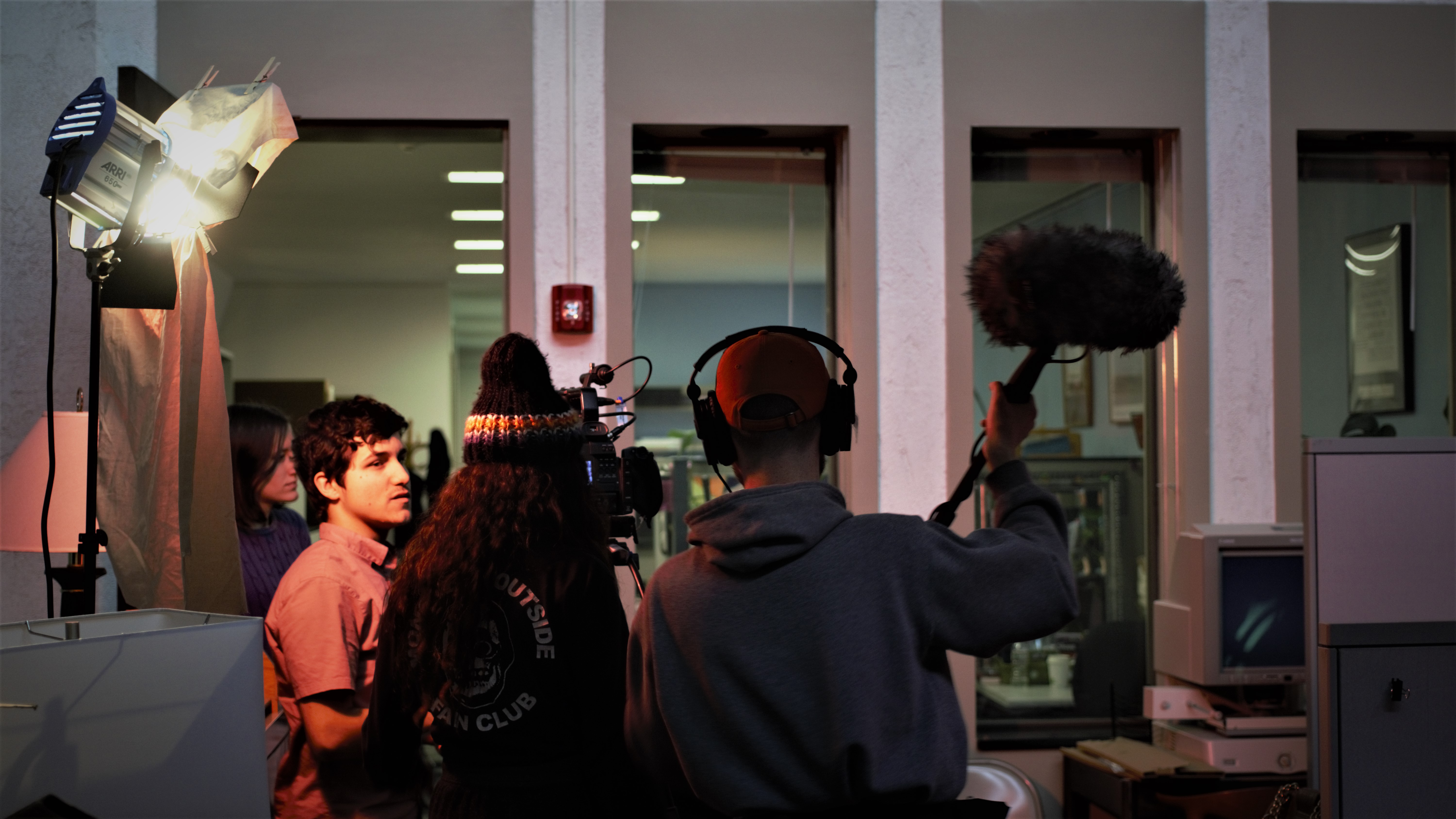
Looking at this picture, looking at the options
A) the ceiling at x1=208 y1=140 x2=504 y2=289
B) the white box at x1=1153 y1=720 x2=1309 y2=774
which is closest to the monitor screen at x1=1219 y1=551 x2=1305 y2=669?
the white box at x1=1153 y1=720 x2=1309 y2=774

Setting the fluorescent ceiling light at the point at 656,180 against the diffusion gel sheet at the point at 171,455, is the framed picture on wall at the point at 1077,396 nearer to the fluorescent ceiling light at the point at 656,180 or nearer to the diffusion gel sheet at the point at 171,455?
the fluorescent ceiling light at the point at 656,180

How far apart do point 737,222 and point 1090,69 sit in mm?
1339

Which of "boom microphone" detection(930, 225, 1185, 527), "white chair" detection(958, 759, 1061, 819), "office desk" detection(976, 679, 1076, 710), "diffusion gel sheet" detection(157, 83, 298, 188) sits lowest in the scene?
"white chair" detection(958, 759, 1061, 819)

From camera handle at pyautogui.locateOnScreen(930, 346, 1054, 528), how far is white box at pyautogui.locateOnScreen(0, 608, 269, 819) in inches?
39.5

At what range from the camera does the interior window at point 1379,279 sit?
3.87 meters

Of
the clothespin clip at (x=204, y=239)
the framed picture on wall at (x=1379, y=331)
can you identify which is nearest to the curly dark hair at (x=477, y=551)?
the clothespin clip at (x=204, y=239)

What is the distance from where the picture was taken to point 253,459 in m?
2.95

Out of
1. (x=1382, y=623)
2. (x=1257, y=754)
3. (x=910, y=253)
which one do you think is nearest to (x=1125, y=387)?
(x=910, y=253)

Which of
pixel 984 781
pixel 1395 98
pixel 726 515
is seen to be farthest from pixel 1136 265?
pixel 1395 98

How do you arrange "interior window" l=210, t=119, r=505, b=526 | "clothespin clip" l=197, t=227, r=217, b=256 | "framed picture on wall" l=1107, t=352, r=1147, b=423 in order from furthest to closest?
"interior window" l=210, t=119, r=505, b=526
"framed picture on wall" l=1107, t=352, r=1147, b=423
"clothespin clip" l=197, t=227, r=217, b=256

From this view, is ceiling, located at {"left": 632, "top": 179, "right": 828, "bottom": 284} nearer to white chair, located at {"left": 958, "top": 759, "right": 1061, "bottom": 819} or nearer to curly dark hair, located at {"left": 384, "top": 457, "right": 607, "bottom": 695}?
white chair, located at {"left": 958, "top": 759, "right": 1061, "bottom": 819}

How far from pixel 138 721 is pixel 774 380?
0.95 metres

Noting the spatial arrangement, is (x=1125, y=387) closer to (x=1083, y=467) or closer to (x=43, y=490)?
(x=1083, y=467)

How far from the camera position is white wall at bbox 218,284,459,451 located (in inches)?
338
